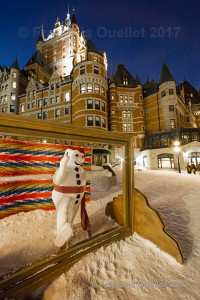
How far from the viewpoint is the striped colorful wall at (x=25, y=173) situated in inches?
156

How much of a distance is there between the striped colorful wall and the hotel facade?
1559cm

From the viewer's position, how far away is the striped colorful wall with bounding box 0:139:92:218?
3959 millimetres

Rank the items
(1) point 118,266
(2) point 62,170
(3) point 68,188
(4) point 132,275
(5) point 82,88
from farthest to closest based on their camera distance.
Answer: (5) point 82,88, (3) point 68,188, (2) point 62,170, (1) point 118,266, (4) point 132,275

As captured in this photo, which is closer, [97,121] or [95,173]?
[95,173]

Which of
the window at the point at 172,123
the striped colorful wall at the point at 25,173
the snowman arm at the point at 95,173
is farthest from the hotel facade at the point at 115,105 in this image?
the snowman arm at the point at 95,173

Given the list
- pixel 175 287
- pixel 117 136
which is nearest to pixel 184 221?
pixel 175 287

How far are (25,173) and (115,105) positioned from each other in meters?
25.8

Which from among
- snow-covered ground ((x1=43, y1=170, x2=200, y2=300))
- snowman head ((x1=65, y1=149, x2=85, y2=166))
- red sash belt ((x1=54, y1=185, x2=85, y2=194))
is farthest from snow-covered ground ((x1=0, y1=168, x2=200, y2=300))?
snowman head ((x1=65, y1=149, x2=85, y2=166))

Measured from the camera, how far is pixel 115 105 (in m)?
27.9

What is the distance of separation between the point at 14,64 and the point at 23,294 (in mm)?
41612

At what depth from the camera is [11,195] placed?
13.2ft

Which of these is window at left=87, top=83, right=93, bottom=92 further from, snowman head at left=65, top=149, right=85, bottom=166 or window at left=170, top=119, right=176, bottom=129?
snowman head at left=65, top=149, right=85, bottom=166

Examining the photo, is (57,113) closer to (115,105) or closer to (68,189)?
(115,105)

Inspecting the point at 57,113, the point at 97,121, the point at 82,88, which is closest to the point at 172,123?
the point at 97,121
